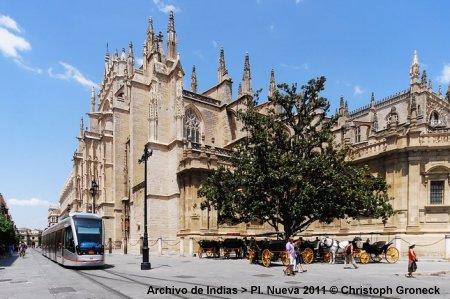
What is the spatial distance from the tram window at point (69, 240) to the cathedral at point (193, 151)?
4.30m

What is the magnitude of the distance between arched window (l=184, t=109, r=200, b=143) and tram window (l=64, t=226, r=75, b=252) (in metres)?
20.9

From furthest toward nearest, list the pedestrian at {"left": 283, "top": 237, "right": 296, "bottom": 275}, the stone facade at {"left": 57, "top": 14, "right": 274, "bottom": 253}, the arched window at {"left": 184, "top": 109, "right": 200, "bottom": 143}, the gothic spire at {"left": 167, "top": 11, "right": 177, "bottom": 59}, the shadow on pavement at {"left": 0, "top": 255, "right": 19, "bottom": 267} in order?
the arched window at {"left": 184, "top": 109, "right": 200, "bottom": 143} < the gothic spire at {"left": 167, "top": 11, "right": 177, "bottom": 59} < the stone facade at {"left": 57, "top": 14, "right": 274, "bottom": 253} < the shadow on pavement at {"left": 0, "top": 255, "right": 19, "bottom": 267} < the pedestrian at {"left": 283, "top": 237, "right": 296, "bottom": 275}

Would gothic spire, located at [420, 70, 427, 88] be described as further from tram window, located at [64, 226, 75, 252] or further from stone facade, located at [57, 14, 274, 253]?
tram window, located at [64, 226, 75, 252]

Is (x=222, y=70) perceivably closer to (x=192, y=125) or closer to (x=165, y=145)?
(x=192, y=125)

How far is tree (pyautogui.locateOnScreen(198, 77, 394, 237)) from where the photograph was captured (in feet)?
63.4

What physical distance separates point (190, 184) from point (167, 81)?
11.2 metres

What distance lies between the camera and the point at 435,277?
13.1 m

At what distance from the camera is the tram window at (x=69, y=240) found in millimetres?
18895

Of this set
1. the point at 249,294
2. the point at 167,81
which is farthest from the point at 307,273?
the point at 167,81

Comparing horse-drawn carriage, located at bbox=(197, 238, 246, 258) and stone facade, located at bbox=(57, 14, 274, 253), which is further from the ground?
stone facade, located at bbox=(57, 14, 274, 253)

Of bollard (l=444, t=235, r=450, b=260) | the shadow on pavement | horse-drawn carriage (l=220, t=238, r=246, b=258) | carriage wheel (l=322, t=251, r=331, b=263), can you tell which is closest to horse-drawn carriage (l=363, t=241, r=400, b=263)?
carriage wheel (l=322, t=251, r=331, b=263)

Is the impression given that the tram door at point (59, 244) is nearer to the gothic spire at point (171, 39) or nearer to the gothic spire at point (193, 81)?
the gothic spire at point (171, 39)

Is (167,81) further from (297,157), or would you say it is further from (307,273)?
(307,273)

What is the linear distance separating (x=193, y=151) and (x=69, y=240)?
14.8 metres
